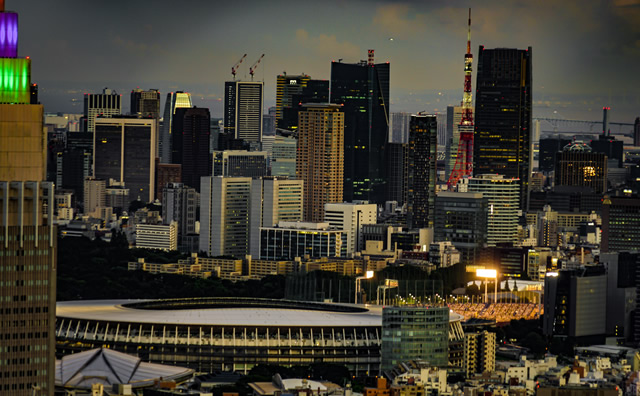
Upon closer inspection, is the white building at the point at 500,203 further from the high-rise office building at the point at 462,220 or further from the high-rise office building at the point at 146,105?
the high-rise office building at the point at 146,105

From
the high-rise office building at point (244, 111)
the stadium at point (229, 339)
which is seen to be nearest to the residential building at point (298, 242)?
the stadium at point (229, 339)

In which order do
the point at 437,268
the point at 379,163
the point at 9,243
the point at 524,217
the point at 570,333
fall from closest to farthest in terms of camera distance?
the point at 9,243 → the point at 570,333 → the point at 437,268 → the point at 524,217 → the point at 379,163

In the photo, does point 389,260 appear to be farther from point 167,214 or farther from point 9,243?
point 9,243

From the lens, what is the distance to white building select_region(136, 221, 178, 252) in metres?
74.7

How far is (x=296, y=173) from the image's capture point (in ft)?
288

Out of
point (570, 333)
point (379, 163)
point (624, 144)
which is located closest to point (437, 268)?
point (570, 333)

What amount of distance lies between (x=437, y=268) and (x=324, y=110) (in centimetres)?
2862

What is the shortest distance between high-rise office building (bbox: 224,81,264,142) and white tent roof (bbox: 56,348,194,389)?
63.5m

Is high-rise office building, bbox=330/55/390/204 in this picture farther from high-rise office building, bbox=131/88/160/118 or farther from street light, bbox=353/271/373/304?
street light, bbox=353/271/373/304

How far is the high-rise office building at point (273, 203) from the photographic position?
75.1m

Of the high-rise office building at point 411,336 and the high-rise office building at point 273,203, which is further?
the high-rise office building at point 273,203

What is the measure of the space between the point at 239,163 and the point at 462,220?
20926 mm

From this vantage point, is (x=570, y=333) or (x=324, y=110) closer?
(x=570, y=333)

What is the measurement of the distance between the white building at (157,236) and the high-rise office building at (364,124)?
1581 cm
